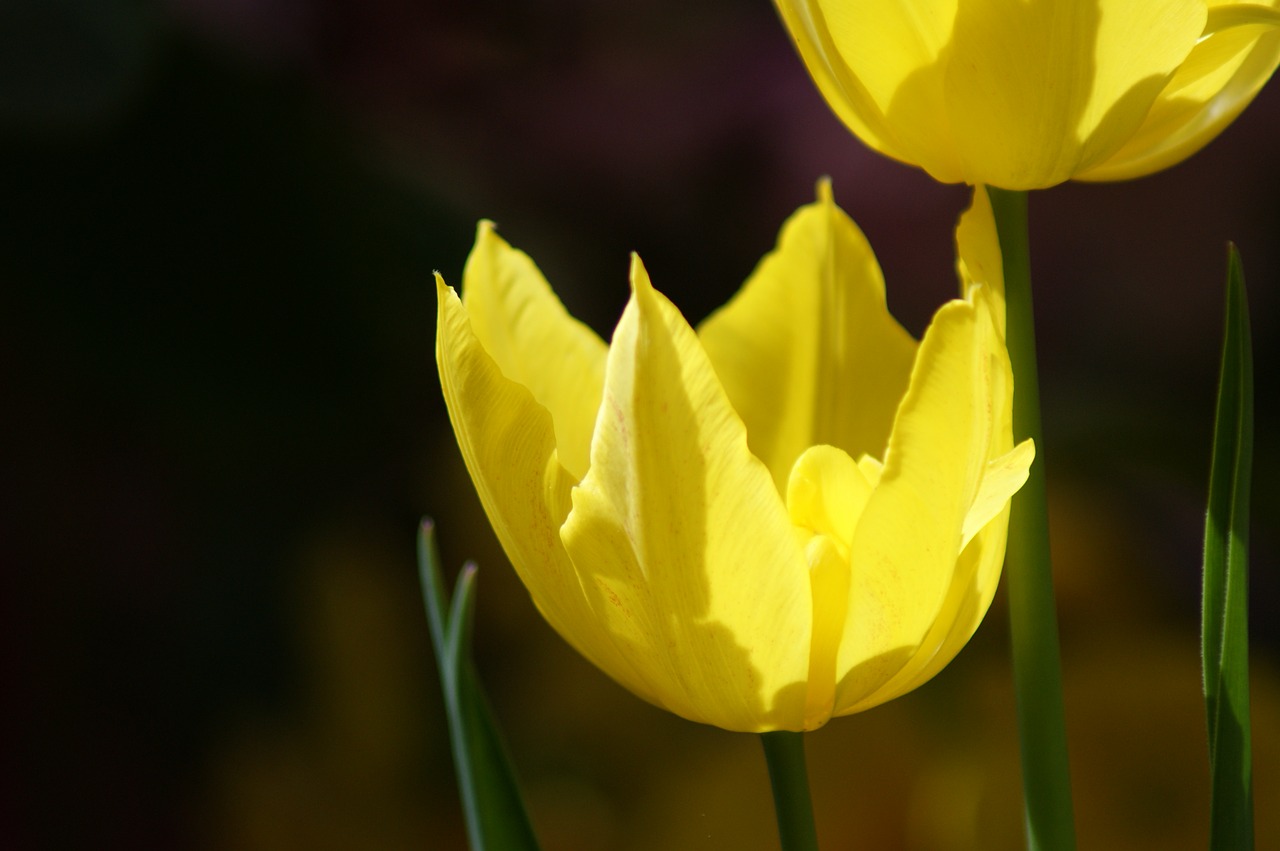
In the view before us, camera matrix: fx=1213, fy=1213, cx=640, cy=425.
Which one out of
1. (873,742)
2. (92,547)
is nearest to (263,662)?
(92,547)

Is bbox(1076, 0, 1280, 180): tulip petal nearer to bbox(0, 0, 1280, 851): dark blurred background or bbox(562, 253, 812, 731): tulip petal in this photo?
bbox(562, 253, 812, 731): tulip petal

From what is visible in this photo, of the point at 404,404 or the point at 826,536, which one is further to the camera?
the point at 404,404

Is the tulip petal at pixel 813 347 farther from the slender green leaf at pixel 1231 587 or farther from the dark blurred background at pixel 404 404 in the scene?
the dark blurred background at pixel 404 404

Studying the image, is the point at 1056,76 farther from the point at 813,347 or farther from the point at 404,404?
the point at 404,404

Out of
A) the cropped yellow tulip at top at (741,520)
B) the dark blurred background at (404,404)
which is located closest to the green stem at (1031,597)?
the cropped yellow tulip at top at (741,520)

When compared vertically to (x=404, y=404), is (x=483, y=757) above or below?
below

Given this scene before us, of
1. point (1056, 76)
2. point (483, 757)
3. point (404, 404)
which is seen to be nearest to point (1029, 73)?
point (1056, 76)
